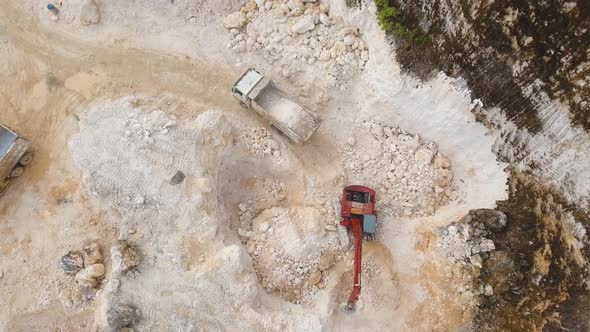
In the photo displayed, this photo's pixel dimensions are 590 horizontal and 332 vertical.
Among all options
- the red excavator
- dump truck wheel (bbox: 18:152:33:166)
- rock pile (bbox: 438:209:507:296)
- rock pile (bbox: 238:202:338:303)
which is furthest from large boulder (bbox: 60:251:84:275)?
rock pile (bbox: 438:209:507:296)

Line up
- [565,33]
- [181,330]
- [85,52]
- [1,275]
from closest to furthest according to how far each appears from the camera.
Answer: [565,33] < [181,330] < [1,275] < [85,52]

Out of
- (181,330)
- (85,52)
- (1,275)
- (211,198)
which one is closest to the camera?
(181,330)

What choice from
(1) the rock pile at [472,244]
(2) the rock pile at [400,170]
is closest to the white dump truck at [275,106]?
(2) the rock pile at [400,170]

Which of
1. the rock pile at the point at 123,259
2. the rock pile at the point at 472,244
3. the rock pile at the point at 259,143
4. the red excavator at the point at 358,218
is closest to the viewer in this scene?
the rock pile at the point at 123,259

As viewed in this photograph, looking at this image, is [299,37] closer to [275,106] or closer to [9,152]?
[275,106]

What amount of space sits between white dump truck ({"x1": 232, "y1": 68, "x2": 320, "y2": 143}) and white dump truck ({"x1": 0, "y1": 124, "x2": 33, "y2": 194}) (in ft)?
29.3

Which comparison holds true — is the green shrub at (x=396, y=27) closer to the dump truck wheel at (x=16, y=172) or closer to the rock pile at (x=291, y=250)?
the rock pile at (x=291, y=250)

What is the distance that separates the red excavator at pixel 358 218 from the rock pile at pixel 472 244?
2784mm

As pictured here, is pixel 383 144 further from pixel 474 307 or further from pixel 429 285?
pixel 474 307

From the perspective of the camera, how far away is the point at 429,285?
16891mm

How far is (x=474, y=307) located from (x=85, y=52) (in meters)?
19.1

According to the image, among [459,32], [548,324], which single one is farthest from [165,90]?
[548,324]

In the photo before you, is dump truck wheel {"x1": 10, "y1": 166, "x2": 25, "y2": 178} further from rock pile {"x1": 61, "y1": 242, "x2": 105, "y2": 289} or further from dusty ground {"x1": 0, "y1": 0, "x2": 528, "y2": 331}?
rock pile {"x1": 61, "y1": 242, "x2": 105, "y2": 289}

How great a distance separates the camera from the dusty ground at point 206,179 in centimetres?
1597
